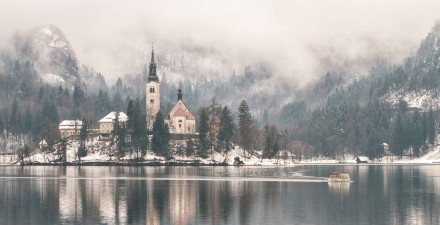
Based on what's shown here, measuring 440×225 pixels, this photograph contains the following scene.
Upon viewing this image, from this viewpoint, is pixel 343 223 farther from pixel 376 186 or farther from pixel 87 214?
pixel 376 186

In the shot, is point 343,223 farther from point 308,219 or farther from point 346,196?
point 346,196

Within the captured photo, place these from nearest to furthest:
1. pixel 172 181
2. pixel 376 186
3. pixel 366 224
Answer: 1. pixel 366 224
2. pixel 376 186
3. pixel 172 181

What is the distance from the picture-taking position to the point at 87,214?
270 feet

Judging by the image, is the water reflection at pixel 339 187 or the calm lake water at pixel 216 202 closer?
the calm lake water at pixel 216 202

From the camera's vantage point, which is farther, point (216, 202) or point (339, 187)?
point (339, 187)

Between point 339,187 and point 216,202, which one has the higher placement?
point 216,202

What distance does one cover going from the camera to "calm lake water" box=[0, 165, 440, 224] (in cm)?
7850

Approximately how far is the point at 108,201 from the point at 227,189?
94.6 feet

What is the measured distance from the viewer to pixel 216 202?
96.2 meters

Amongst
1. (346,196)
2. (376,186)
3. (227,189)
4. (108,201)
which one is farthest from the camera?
(376,186)

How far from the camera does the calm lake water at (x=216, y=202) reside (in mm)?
78500

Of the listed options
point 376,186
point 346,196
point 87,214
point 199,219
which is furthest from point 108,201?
point 376,186

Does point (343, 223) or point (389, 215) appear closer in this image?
point (343, 223)

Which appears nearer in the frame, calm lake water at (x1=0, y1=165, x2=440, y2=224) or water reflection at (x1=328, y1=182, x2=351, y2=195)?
calm lake water at (x1=0, y1=165, x2=440, y2=224)
